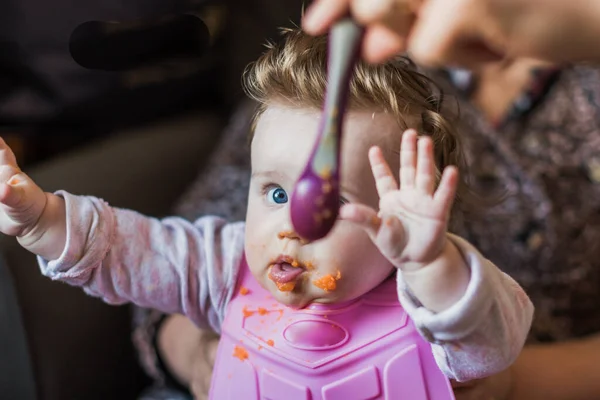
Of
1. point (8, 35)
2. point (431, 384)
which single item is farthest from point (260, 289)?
point (8, 35)

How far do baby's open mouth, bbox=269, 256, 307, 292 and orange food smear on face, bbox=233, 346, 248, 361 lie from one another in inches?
3.1

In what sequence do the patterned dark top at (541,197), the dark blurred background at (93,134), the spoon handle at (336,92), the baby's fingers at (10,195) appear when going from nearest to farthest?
the spoon handle at (336,92)
the baby's fingers at (10,195)
the dark blurred background at (93,134)
the patterned dark top at (541,197)

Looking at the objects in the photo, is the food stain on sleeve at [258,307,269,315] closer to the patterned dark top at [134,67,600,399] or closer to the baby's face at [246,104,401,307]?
the baby's face at [246,104,401,307]

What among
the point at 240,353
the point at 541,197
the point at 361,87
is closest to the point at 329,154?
the point at 361,87

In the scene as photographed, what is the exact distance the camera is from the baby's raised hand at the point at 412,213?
0.48 meters

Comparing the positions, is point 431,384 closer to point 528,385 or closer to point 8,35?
point 528,385

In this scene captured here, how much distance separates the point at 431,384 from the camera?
23.5 inches

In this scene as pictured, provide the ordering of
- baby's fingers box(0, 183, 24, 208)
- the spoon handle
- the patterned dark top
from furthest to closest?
the patterned dark top, baby's fingers box(0, 183, 24, 208), the spoon handle

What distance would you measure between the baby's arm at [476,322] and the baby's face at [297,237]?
0.22 ft

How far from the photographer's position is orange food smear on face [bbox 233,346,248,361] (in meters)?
0.62

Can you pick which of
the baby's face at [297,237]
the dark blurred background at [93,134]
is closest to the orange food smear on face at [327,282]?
the baby's face at [297,237]

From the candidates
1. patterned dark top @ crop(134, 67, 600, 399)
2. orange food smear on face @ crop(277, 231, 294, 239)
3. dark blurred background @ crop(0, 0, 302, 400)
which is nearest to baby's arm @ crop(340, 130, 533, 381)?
orange food smear on face @ crop(277, 231, 294, 239)

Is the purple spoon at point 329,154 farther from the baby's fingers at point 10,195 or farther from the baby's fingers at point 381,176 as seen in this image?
the baby's fingers at point 10,195

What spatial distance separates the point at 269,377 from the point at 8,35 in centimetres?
70
